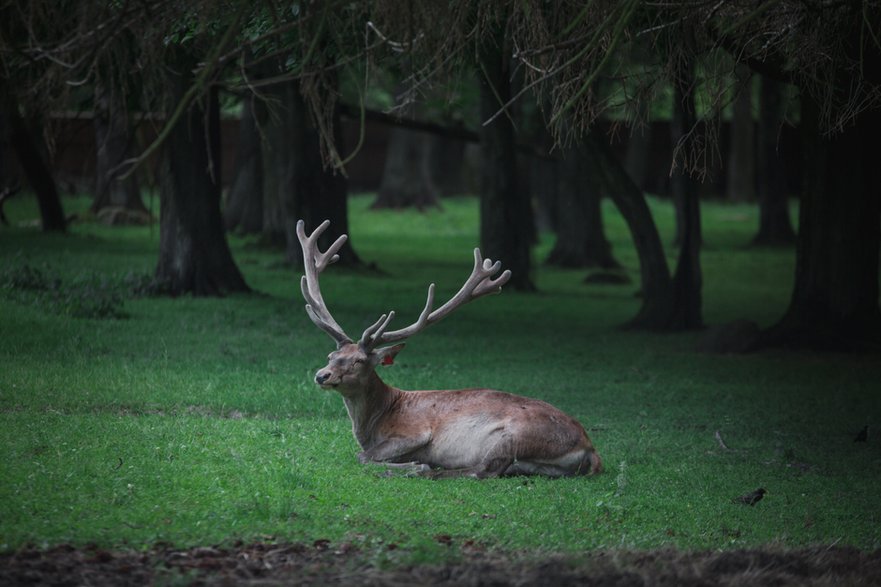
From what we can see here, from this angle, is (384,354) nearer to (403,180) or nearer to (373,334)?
(373,334)

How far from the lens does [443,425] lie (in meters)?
9.28

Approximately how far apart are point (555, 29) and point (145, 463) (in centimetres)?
503

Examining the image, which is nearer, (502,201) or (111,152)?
(502,201)

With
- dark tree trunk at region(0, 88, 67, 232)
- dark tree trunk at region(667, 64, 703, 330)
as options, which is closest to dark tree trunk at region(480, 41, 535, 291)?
dark tree trunk at region(667, 64, 703, 330)

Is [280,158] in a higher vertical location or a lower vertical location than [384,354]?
higher

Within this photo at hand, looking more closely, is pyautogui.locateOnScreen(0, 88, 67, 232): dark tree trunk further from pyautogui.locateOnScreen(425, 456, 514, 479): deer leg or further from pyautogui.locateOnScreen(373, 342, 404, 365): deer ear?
pyautogui.locateOnScreen(425, 456, 514, 479): deer leg

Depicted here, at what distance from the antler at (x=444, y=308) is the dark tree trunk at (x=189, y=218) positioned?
8.66 m

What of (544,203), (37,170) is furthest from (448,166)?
(37,170)

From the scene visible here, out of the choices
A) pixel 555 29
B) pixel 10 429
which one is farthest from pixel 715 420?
pixel 10 429

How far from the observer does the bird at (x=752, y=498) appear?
8711 mm

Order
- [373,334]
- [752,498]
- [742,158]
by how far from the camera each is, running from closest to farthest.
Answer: [752,498]
[373,334]
[742,158]

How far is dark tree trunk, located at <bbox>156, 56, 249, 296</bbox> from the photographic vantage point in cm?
1762

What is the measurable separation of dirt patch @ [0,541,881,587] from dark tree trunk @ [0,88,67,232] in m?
14.7

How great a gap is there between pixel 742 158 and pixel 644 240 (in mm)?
28491
